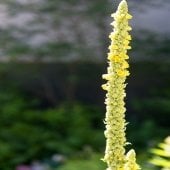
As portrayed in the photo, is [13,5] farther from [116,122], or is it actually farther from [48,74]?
[116,122]

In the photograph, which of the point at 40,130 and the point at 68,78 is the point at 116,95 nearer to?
the point at 40,130

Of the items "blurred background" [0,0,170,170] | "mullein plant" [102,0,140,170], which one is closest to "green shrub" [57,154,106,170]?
"blurred background" [0,0,170,170]

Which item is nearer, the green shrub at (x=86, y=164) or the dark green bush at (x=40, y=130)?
the green shrub at (x=86, y=164)

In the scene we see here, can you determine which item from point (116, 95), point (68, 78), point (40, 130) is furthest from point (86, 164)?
point (116, 95)

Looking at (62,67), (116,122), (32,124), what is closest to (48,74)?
(62,67)

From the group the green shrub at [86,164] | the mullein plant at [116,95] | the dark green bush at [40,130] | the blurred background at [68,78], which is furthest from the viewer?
the blurred background at [68,78]

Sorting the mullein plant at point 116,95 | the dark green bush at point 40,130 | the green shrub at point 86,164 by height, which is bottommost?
the mullein plant at point 116,95

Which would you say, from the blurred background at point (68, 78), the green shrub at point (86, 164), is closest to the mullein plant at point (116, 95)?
the green shrub at point (86, 164)

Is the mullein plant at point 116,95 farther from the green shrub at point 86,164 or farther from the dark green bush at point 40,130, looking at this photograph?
the dark green bush at point 40,130

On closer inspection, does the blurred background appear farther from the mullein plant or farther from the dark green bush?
the mullein plant

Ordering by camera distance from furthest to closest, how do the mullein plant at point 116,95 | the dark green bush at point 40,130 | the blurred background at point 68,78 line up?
the blurred background at point 68,78 → the dark green bush at point 40,130 → the mullein plant at point 116,95
